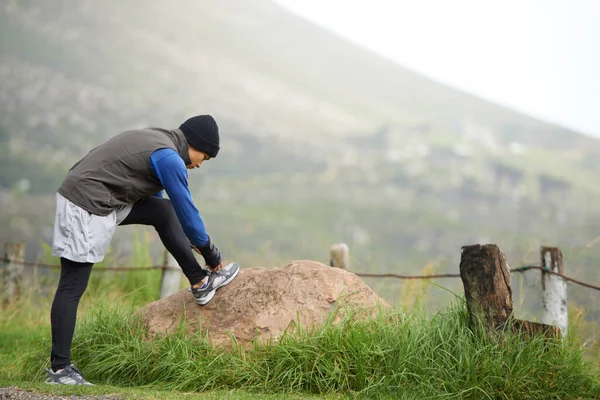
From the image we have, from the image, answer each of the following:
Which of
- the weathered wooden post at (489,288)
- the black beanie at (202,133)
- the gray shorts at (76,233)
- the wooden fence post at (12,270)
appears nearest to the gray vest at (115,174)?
the gray shorts at (76,233)

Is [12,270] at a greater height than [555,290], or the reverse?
[555,290]

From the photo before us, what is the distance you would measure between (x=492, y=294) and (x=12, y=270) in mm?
6539

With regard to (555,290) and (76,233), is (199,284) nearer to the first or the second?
(76,233)

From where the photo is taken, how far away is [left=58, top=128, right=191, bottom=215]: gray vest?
4305mm

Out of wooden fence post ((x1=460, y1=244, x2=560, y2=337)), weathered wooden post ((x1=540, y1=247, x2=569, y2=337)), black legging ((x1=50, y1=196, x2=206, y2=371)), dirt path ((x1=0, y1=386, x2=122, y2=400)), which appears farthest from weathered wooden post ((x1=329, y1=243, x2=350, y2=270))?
dirt path ((x1=0, y1=386, x2=122, y2=400))

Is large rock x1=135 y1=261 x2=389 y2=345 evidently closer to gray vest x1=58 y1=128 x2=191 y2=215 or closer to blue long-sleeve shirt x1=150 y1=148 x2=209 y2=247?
blue long-sleeve shirt x1=150 y1=148 x2=209 y2=247

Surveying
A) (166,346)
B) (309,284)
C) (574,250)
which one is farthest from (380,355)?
(574,250)

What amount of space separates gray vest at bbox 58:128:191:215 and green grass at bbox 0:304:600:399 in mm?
1078

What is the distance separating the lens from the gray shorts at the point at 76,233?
425 centimetres

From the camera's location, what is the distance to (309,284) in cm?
489

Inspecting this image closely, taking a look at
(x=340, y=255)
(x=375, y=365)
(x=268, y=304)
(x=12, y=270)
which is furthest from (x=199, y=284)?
(x=12, y=270)

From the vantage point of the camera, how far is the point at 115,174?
4.36 m

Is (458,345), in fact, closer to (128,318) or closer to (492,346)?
(492,346)

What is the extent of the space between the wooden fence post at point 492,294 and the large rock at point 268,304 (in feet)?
2.32
